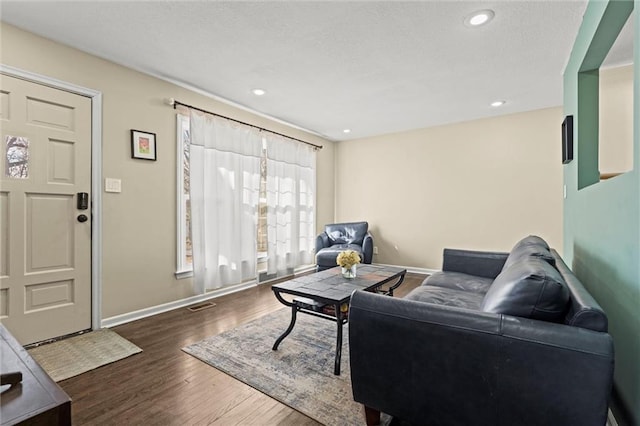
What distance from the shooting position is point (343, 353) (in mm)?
2227

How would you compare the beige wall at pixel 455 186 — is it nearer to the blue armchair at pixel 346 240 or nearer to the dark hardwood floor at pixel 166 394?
the blue armchair at pixel 346 240

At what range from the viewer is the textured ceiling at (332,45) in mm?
2025

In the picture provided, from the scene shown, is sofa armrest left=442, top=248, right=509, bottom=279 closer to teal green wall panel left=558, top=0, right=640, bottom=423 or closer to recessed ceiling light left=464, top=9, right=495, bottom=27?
teal green wall panel left=558, top=0, right=640, bottom=423

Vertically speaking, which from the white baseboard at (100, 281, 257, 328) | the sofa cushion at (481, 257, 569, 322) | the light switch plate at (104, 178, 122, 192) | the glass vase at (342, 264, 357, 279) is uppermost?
the light switch plate at (104, 178, 122, 192)

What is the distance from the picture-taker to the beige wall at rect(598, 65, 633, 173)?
2.97 m

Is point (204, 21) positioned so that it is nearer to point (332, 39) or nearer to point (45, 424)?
point (332, 39)

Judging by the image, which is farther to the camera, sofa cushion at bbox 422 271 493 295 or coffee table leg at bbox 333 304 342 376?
sofa cushion at bbox 422 271 493 295

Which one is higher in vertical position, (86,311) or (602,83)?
(602,83)

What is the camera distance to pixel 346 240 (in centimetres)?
489

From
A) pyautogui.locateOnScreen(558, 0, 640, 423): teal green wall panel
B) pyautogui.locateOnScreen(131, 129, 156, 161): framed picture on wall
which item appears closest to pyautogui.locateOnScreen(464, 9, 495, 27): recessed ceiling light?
pyautogui.locateOnScreen(558, 0, 640, 423): teal green wall panel

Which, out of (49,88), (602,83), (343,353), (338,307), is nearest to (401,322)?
(338,307)

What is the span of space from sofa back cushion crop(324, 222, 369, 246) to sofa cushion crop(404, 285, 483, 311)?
249 centimetres

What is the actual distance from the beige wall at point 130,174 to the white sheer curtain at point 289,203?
1325 millimetres

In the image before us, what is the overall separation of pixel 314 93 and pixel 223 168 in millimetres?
1388
